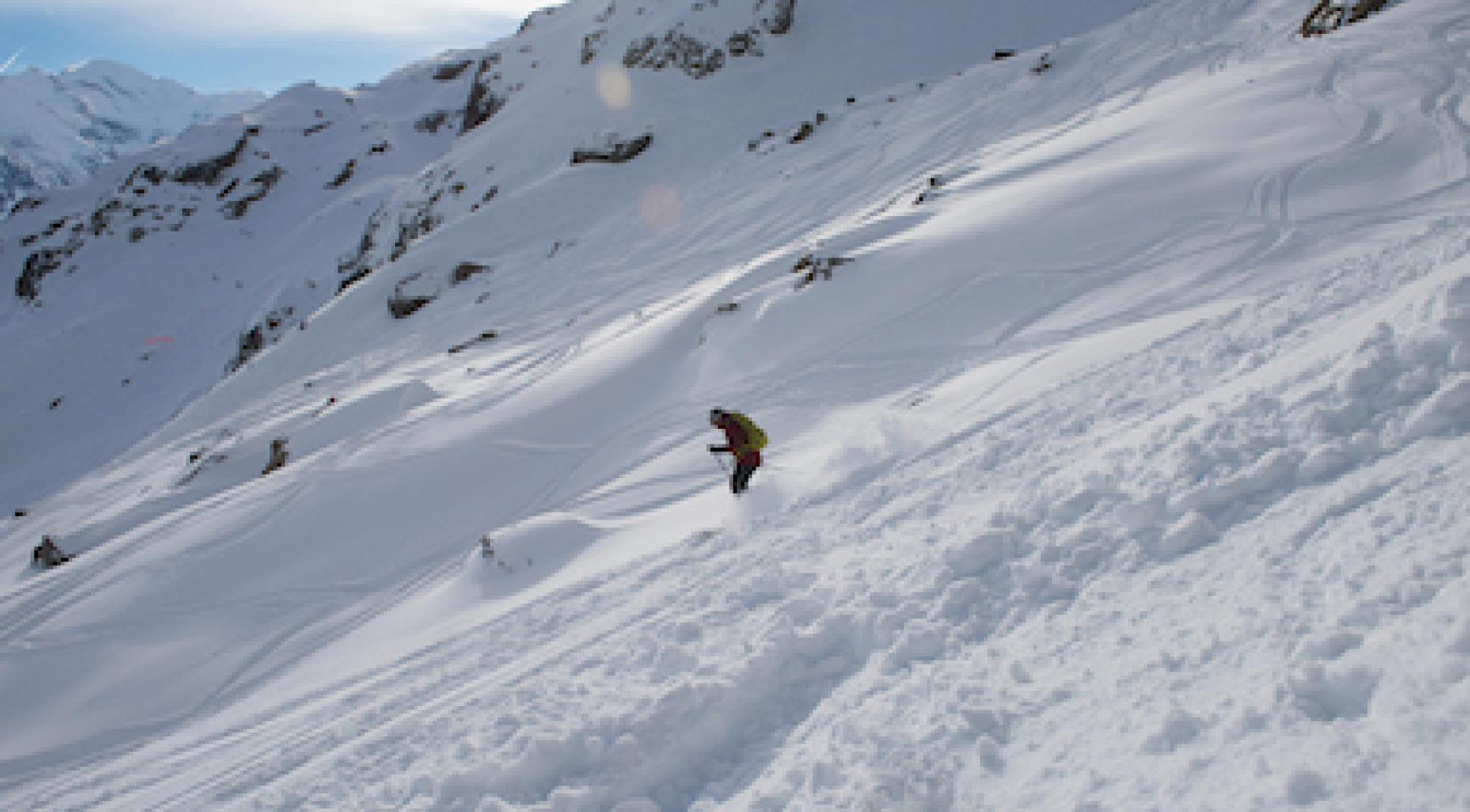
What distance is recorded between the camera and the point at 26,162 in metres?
170

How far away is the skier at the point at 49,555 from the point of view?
12145mm

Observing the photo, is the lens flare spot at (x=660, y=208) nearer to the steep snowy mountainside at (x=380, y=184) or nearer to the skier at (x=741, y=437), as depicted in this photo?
the steep snowy mountainside at (x=380, y=184)

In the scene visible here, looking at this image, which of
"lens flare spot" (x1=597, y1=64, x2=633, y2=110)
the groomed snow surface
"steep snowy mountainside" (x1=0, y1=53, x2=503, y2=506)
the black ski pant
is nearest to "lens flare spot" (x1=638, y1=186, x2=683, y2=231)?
the groomed snow surface

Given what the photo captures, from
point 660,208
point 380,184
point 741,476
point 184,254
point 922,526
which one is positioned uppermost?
point 380,184

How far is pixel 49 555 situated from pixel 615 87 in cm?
2546

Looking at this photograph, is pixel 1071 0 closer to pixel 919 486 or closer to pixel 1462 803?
pixel 919 486

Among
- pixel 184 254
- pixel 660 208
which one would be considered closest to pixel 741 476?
pixel 660 208

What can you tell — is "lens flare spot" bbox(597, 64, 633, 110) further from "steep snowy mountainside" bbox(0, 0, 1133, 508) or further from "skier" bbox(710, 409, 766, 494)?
"skier" bbox(710, 409, 766, 494)

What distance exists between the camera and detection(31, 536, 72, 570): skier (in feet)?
39.8

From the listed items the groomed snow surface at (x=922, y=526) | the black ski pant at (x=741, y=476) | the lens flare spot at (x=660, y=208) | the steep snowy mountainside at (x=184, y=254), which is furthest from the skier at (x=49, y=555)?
the steep snowy mountainside at (x=184, y=254)

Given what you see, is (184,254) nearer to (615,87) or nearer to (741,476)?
(615,87)

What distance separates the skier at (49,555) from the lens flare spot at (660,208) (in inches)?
593

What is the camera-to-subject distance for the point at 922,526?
4.86 metres

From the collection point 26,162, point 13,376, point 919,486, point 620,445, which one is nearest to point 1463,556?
point 919,486
